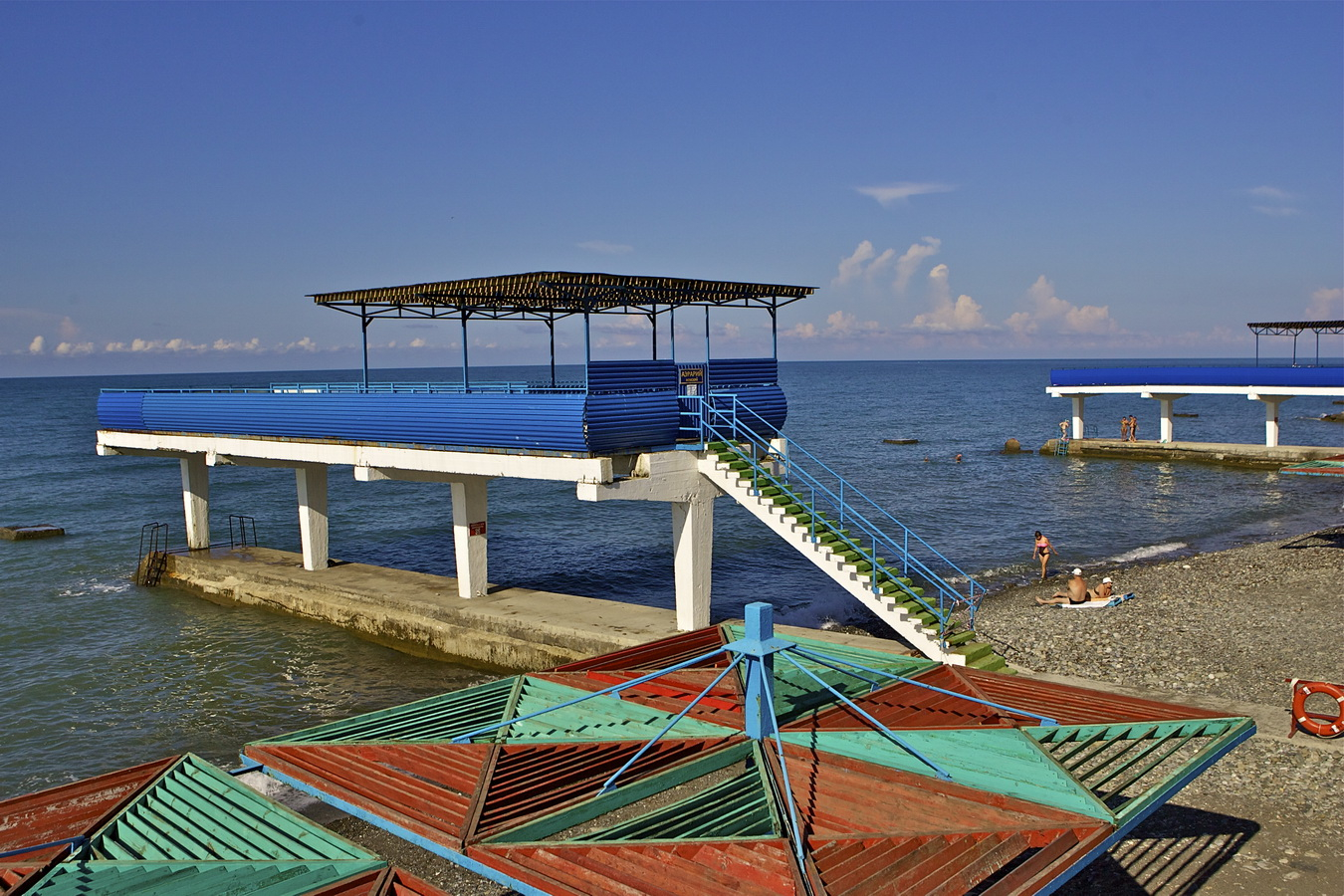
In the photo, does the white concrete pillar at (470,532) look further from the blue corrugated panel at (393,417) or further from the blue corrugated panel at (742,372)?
the blue corrugated panel at (742,372)

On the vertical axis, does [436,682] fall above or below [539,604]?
below

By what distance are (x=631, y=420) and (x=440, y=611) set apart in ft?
24.2

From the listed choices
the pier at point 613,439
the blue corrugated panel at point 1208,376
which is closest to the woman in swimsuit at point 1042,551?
the pier at point 613,439

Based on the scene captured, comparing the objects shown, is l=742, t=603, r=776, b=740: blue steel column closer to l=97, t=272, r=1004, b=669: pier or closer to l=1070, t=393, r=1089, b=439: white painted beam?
l=97, t=272, r=1004, b=669: pier

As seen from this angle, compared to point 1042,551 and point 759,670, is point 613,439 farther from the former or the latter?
point 1042,551

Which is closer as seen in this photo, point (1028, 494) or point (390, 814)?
point (390, 814)

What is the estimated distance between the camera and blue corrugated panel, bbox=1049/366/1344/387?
48.1 meters

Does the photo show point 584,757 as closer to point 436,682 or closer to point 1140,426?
point 436,682

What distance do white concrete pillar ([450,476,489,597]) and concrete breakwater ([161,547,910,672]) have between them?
15.6 inches

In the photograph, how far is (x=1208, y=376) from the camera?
172 ft

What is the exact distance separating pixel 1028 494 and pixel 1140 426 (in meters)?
64.9

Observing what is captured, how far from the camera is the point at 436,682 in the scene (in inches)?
821

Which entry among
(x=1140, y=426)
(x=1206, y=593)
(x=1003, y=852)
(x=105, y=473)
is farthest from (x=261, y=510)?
(x=1140, y=426)

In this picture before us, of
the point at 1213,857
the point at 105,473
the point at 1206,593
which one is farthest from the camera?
the point at 105,473
